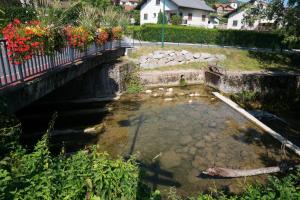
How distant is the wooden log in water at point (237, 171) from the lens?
916cm

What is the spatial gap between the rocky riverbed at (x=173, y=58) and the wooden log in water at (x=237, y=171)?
13926 mm

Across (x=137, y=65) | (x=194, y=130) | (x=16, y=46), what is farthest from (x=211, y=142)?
(x=137, y=65)

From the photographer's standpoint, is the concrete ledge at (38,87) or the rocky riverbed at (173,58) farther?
the rocky riverbed at (173,58)

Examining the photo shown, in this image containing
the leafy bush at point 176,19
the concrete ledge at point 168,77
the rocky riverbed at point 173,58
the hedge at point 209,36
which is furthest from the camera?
the leafy bush at point 176,19

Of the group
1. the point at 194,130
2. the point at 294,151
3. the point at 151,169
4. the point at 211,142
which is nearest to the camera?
the point at 151,169

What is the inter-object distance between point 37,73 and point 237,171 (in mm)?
8210

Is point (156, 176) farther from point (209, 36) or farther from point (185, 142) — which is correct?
point (209, 36)

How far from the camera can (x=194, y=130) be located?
1304cm

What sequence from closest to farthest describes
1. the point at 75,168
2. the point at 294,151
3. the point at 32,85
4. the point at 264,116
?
1. the point at 75,168
2. the point at 32,85
3. the point at 294,151
4. the point at 264,116

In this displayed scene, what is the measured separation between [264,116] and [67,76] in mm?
12580

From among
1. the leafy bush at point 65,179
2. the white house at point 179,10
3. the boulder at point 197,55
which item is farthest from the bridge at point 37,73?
the white house at point 179,10

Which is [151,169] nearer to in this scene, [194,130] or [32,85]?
[194,130]

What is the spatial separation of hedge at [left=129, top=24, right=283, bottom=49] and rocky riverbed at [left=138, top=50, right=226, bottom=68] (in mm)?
6257

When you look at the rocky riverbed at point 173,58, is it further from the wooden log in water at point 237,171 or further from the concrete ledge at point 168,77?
the wooden log in water at point 237,171
